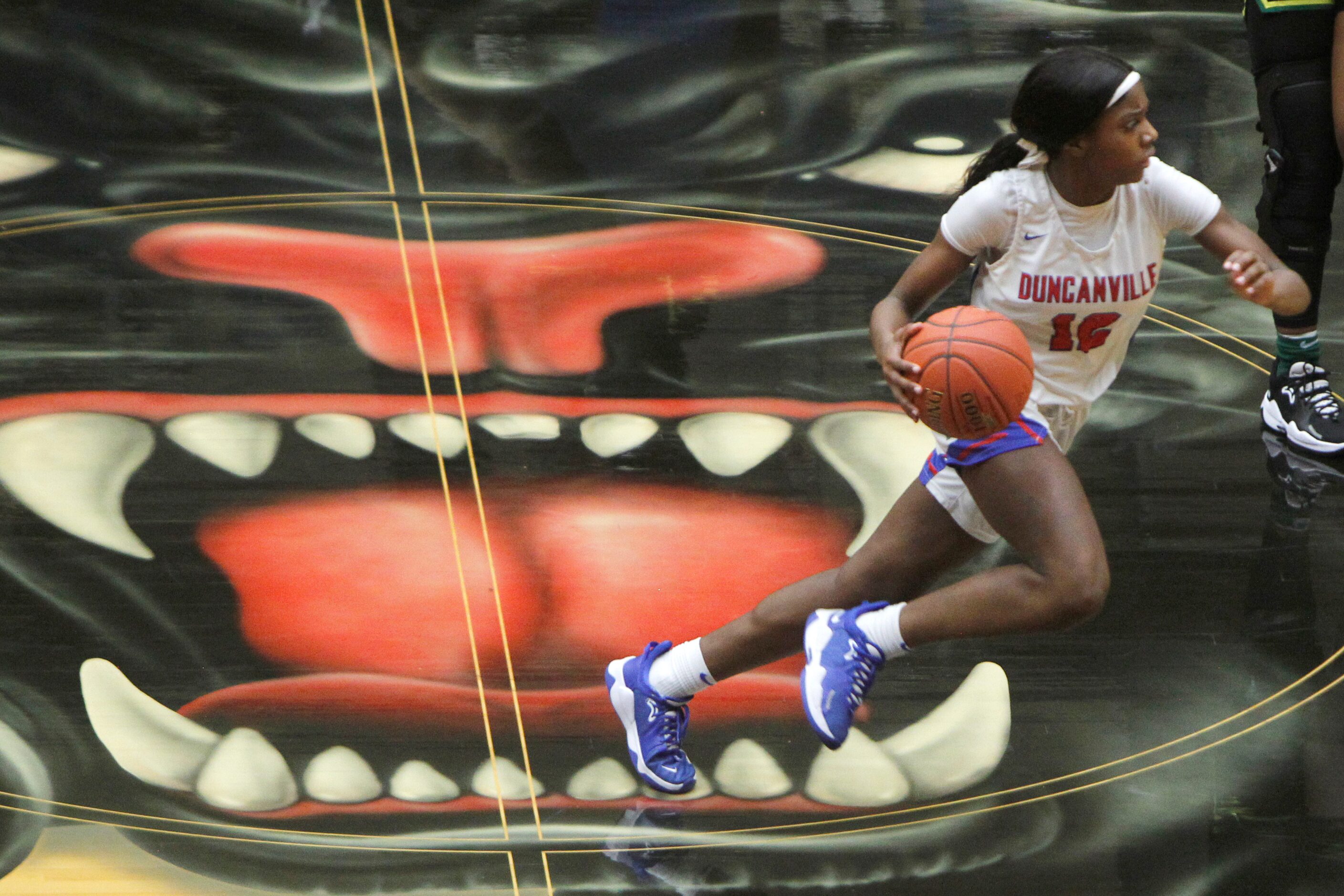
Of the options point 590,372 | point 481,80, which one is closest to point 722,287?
point 590,372

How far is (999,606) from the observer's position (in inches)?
107

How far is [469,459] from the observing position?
425cm

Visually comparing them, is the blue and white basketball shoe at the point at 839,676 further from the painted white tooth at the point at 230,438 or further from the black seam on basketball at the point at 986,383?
the painted white tooth at the point at 230,438

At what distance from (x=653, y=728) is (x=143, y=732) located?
3.98 feet

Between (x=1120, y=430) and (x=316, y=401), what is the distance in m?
2.54

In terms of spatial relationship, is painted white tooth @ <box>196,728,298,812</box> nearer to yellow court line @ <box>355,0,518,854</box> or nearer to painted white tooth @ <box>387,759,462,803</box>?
painted white tooth @ <box>387,759,462,803</box>

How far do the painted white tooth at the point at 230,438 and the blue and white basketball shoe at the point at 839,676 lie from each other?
80.1 inches

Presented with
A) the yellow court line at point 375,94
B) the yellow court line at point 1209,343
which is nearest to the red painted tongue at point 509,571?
the yellow court line at point 1209,343

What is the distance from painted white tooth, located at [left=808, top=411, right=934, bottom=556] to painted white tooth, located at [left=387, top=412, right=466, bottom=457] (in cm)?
109

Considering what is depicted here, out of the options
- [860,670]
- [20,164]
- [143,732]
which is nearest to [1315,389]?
[860,670]

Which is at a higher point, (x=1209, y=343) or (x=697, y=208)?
(x=697, y=208)

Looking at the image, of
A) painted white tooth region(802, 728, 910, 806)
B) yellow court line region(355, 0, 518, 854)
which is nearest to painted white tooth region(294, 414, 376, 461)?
yellow court line region(355, 0, 518, 854)

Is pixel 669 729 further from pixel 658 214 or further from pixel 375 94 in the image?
pixel 375 94

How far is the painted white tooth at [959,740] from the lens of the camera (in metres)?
3.14
